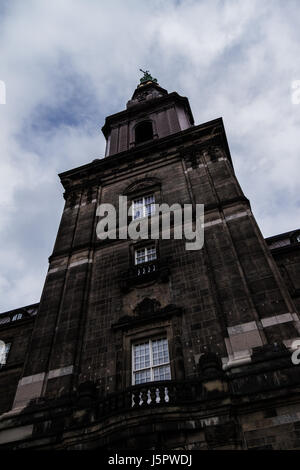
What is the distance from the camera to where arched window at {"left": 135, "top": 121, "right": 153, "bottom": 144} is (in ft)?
110

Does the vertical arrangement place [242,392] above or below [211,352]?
below

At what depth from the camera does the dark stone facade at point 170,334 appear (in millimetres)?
11055

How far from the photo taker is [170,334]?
14.5 metres

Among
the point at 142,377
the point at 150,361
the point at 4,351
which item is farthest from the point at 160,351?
the point at 4,351

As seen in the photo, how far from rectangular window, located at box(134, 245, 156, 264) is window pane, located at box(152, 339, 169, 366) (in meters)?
4.83

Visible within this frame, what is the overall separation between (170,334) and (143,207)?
984 cm

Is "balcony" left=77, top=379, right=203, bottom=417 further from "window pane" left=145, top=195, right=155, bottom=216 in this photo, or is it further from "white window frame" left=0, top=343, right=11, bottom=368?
"window pane" left=145, top=195, right=155, bottom=216

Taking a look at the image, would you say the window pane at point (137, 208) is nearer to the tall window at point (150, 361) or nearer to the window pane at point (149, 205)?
the window pane at point (149, 205)

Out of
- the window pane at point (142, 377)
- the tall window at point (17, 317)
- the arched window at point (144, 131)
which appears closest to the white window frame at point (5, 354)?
the tall window at point (17, 317)

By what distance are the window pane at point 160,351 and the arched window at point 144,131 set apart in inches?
879

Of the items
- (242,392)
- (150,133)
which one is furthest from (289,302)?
(150,133)
